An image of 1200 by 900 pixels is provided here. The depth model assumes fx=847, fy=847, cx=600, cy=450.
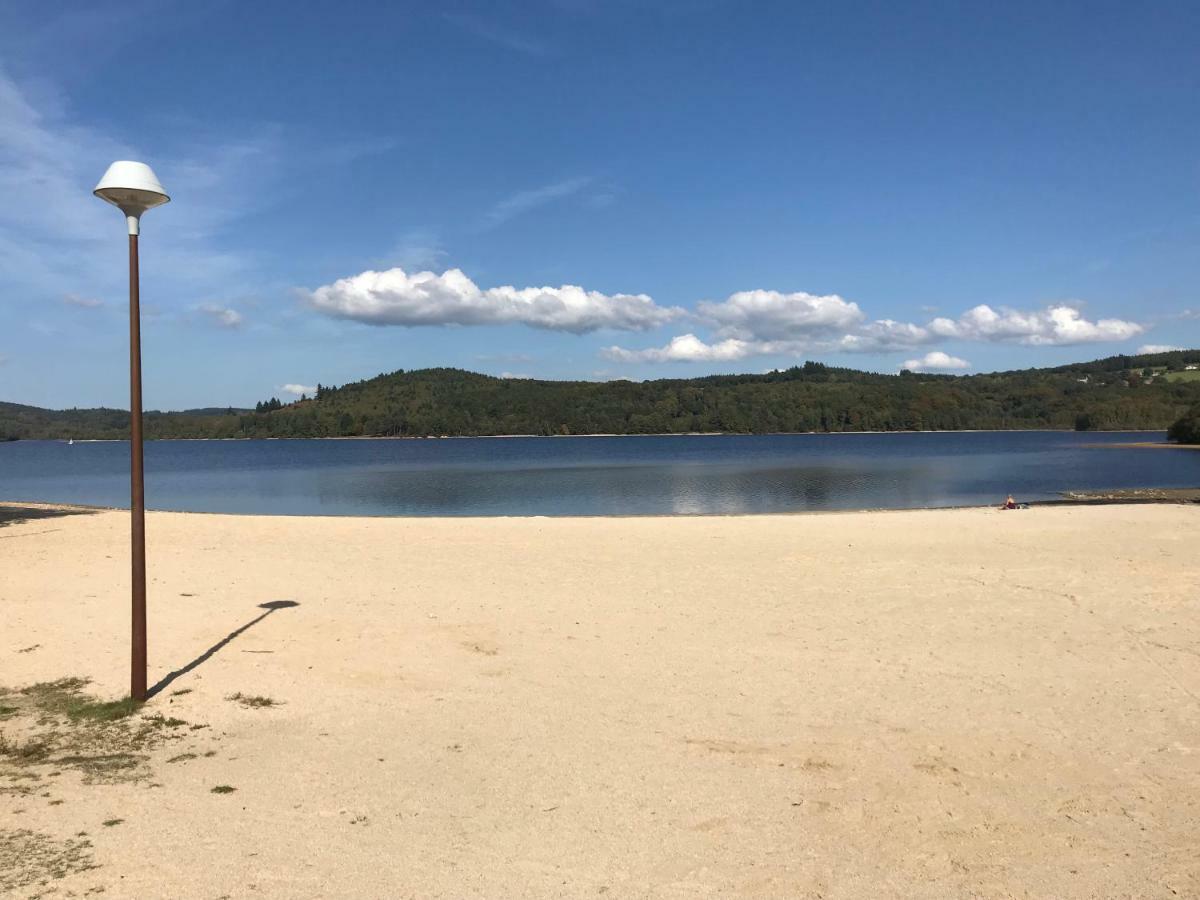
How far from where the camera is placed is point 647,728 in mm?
7246

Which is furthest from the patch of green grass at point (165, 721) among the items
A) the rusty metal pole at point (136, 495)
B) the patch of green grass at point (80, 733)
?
the rusty metal pole at point (136, 495)

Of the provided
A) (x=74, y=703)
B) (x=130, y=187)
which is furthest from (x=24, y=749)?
(x=130, y=187)

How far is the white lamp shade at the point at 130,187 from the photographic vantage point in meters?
6.77

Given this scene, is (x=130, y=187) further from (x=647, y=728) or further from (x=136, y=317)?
(x=647, y=728)

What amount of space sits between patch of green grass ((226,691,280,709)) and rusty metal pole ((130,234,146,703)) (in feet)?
2.52

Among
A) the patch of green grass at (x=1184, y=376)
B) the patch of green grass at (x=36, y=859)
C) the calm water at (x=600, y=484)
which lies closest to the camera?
the patch of green grass at (x=36, y=859)

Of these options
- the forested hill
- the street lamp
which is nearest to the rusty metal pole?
the street lamp

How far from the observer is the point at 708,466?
63.5m

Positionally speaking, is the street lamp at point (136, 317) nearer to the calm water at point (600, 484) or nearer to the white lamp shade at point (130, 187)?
the white lamp shade at point (130, 187)

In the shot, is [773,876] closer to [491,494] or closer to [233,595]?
[233,595]

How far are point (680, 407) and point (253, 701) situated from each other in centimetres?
15902

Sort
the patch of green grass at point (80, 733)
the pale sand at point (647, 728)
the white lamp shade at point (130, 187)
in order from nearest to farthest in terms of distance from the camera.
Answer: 1. the pale sand at point (647, 728)
2. the patch of green grass at point (80, 733)
3. the white lamp shade at point (130, 187)

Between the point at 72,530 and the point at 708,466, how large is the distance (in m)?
47.5

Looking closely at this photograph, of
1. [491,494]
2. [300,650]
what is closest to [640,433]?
[491,494]
